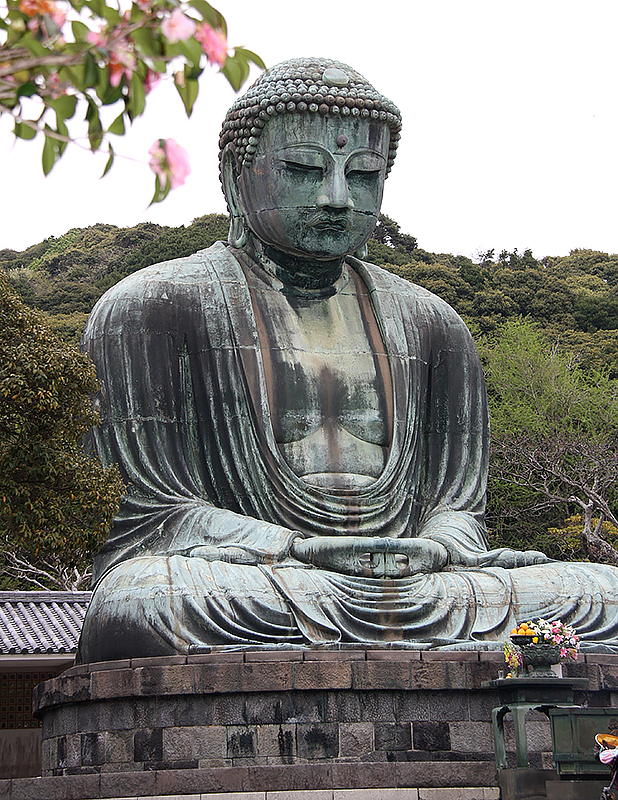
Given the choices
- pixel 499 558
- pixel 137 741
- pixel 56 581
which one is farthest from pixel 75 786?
pixel 56 581

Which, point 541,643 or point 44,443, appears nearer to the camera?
point 541,643

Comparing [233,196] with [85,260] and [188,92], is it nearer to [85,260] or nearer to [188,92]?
[188,92]

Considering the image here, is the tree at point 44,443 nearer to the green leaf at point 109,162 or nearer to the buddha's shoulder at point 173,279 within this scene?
the buddha's shoulder at point 173,279

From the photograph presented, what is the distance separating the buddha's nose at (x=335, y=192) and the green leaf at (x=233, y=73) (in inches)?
207

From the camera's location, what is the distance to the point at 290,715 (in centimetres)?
641

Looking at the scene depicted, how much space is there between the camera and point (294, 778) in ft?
19.6

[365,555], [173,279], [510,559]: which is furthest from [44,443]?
[510,559]

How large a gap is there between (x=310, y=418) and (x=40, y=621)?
874 centimetres

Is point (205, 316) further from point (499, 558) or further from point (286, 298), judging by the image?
point (499, 558)

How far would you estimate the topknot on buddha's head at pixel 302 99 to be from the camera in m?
8.27

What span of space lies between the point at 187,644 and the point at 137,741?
591mm

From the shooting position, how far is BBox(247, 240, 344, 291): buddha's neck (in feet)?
28.5

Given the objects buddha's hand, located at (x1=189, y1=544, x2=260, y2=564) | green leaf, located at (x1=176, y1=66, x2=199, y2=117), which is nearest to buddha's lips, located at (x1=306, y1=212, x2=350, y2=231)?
buddha's hand, located at (x1=189, y1=544, x2=260, y2=564)

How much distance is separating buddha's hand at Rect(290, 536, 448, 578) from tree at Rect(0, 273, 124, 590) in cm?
233
